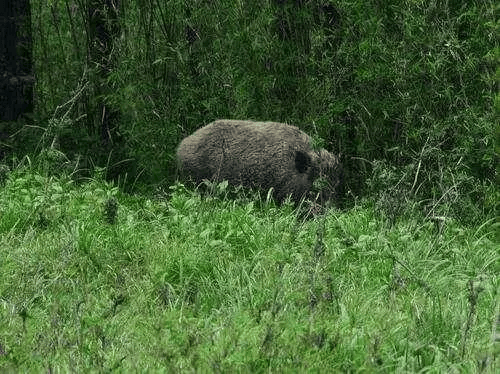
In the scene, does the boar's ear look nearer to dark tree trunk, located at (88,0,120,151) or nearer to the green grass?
the green grass

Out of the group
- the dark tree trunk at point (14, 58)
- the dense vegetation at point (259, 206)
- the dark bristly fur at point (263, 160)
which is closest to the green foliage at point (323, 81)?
the dense vegetation at point (259, 206)

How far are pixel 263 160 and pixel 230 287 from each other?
2.16 metres

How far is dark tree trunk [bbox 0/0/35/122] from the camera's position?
875 cm

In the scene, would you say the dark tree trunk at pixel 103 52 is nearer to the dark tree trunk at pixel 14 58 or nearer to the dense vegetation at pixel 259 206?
the dense vegetation at pixel 259 206

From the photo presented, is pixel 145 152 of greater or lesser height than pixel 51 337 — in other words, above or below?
below

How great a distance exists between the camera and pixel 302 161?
7039 mm

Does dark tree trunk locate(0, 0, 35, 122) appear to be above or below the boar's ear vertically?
above

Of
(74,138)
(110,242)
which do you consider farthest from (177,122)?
(110,242)

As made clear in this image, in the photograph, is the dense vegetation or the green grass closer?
the green grass

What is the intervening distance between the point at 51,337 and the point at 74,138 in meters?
5.08

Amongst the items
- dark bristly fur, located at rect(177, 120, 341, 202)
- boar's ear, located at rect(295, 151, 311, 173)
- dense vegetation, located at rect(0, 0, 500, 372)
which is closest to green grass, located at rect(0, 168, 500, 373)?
dense vegetation, located at rect(0, 0, 500, 372)

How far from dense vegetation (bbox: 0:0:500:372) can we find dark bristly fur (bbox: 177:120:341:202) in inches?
9.1

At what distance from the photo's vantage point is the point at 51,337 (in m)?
3.94

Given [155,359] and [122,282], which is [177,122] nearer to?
[122,282]
